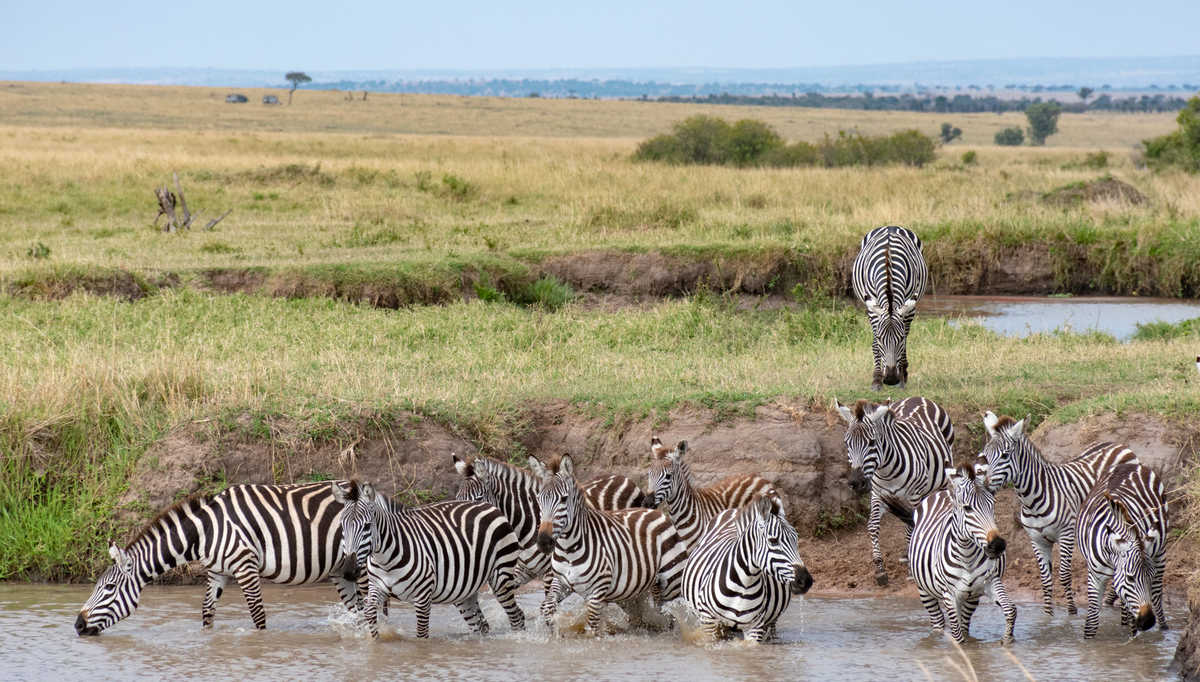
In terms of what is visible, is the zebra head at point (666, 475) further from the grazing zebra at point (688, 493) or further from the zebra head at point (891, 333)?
the zebra head at point (891, 333)

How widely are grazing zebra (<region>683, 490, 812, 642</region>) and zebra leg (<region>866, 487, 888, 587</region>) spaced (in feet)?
6.24

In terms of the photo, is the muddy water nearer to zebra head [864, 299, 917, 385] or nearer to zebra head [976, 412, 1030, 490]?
zebra head [976, 412, 1030, 490]

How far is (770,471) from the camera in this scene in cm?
1074

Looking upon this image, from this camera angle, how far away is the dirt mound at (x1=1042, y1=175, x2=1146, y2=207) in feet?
84.7

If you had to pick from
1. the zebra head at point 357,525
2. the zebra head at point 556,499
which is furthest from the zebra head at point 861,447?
the zebra head at point 357,525

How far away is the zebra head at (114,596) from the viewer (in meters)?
8.77

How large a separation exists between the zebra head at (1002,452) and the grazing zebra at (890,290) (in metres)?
3.28

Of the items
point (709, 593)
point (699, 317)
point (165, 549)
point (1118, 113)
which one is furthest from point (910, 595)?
point (1118, 113)

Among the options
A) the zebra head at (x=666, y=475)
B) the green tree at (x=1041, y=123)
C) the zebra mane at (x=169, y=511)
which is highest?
the green tree at (x=1041, y=123)

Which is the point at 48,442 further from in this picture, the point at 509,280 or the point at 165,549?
the point at 509,280

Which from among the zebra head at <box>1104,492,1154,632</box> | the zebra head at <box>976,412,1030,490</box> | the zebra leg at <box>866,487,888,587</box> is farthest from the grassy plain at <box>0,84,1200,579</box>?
the zebra head at <box>1104,492,1154,632</box>

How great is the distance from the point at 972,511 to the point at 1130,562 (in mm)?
998

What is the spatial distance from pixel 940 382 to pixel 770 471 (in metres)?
2.62

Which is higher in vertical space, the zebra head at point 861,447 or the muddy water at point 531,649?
the zebra head at point 861,447
